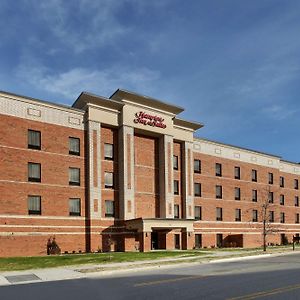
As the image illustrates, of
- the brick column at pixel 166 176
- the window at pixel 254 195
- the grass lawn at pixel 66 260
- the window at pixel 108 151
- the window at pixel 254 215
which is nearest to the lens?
the grass lawn at pixel 66 260

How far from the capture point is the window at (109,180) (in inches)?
1788

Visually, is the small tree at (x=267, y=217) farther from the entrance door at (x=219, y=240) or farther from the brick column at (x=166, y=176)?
the brick column at (x=166, y=176)

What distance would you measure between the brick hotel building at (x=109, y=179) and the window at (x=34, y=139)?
95mm

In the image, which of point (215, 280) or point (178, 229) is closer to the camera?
point (215, 280)

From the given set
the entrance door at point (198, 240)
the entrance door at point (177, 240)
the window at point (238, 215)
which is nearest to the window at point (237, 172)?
the window at point (238, 215)

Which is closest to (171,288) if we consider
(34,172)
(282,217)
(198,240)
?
(34,172)

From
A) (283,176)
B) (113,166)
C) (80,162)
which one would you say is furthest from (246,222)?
(80,162)

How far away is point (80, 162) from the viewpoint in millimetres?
43688

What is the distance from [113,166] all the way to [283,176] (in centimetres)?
3425

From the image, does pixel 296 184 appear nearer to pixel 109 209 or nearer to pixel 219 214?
pixel 219 214

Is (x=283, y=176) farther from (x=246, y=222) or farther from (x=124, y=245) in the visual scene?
(x=124, y=245)

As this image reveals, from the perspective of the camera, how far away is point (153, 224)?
44750 millimetres

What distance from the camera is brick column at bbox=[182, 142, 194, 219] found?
2025 inches

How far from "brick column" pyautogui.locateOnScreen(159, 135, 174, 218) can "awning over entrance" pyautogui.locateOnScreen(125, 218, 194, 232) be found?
185 cm
